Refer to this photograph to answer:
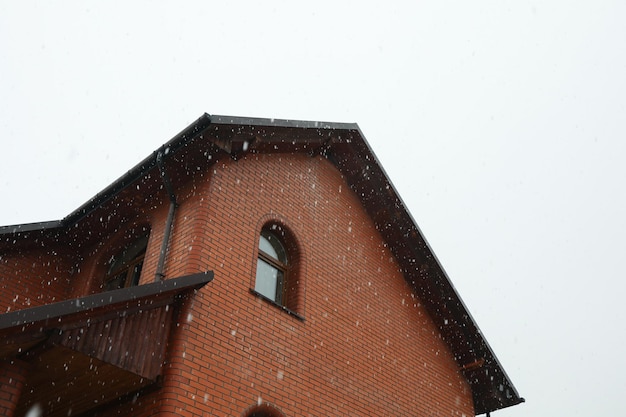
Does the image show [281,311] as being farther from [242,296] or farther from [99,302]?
[99,302]

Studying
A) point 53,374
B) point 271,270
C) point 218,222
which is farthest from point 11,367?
point 271,270

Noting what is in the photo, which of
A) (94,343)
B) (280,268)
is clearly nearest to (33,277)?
(280,268)

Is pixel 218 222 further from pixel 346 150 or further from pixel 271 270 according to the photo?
pixel 346 150

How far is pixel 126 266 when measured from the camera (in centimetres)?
768

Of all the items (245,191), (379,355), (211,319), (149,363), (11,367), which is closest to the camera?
(11,367)

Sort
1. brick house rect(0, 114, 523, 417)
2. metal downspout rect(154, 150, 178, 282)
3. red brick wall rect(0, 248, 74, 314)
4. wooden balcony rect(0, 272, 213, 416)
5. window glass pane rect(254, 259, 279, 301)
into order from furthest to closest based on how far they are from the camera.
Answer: red brick wall rect(0, 248, 74, 314) → window glass pane rect(254, 259, 279, 301) → metal downspout rect(154, 150, 178, 282) → brick house rect(0, 114, 523, 417) → wooden balcony rect(0, 272, 213, 416)

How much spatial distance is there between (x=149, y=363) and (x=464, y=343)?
6509 mm

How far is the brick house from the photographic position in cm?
511

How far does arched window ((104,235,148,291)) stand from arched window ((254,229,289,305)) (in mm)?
1681

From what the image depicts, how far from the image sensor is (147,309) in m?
5.36

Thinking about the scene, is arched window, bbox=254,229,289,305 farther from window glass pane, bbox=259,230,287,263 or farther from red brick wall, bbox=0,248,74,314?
red brick wall, bbox=0,248,74,314

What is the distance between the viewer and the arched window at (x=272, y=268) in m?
7.16

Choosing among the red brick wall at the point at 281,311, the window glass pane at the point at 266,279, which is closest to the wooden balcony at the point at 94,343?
A: the red brick wall at the point at 281,311

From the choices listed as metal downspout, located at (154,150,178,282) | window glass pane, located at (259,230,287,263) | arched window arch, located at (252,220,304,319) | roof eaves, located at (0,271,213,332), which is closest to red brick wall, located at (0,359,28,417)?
roof eaves, located at (0,271,213,332)
